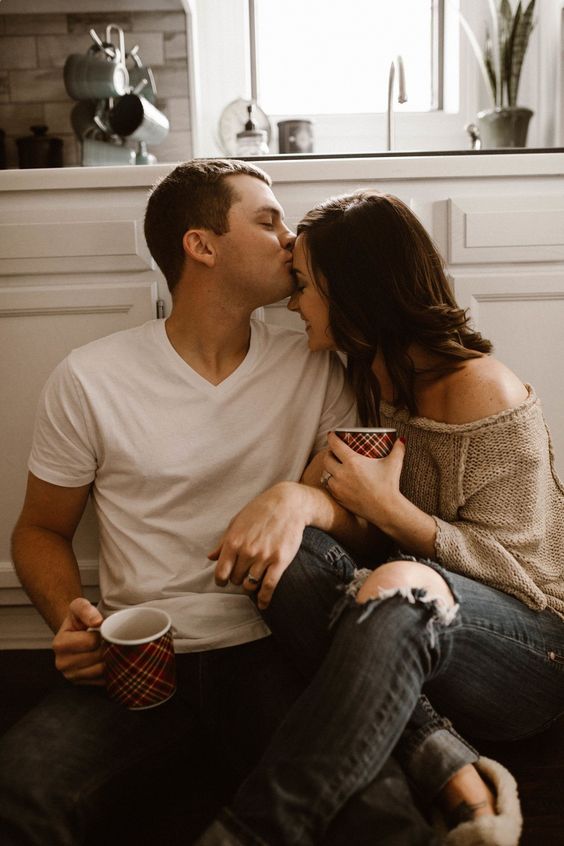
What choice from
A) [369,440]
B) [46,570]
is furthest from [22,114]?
[369,440]

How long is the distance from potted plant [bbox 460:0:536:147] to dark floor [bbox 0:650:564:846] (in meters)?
1.34

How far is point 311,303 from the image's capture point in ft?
3.76

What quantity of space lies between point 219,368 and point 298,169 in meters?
0.42

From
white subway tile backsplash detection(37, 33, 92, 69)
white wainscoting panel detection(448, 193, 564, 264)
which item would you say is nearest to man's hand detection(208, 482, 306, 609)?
white wainscoting panel detection(448, 193, 564, 264)

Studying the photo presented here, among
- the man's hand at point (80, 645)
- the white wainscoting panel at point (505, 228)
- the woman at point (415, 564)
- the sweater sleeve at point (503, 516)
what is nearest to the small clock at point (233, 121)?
the white wainscoting panel at point (505, 228)

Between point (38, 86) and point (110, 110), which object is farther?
point (38, 86)

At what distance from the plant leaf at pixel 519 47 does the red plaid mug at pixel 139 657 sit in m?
1.56

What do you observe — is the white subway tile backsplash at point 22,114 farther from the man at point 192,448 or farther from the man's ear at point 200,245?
the man's ear at point 200,245

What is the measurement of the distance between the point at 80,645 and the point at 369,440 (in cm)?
48

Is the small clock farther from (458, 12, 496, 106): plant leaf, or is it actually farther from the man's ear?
the man's ear

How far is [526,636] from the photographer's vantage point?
96cm

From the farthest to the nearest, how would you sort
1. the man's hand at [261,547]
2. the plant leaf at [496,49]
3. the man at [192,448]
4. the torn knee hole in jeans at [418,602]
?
the plant leaf at [496,49]
the man at [192,448]
the man's hand at [261,547]
the torn knee hole in jeans at [418,602]

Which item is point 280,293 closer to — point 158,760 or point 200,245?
point 200,245

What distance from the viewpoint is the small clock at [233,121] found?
1.84m
